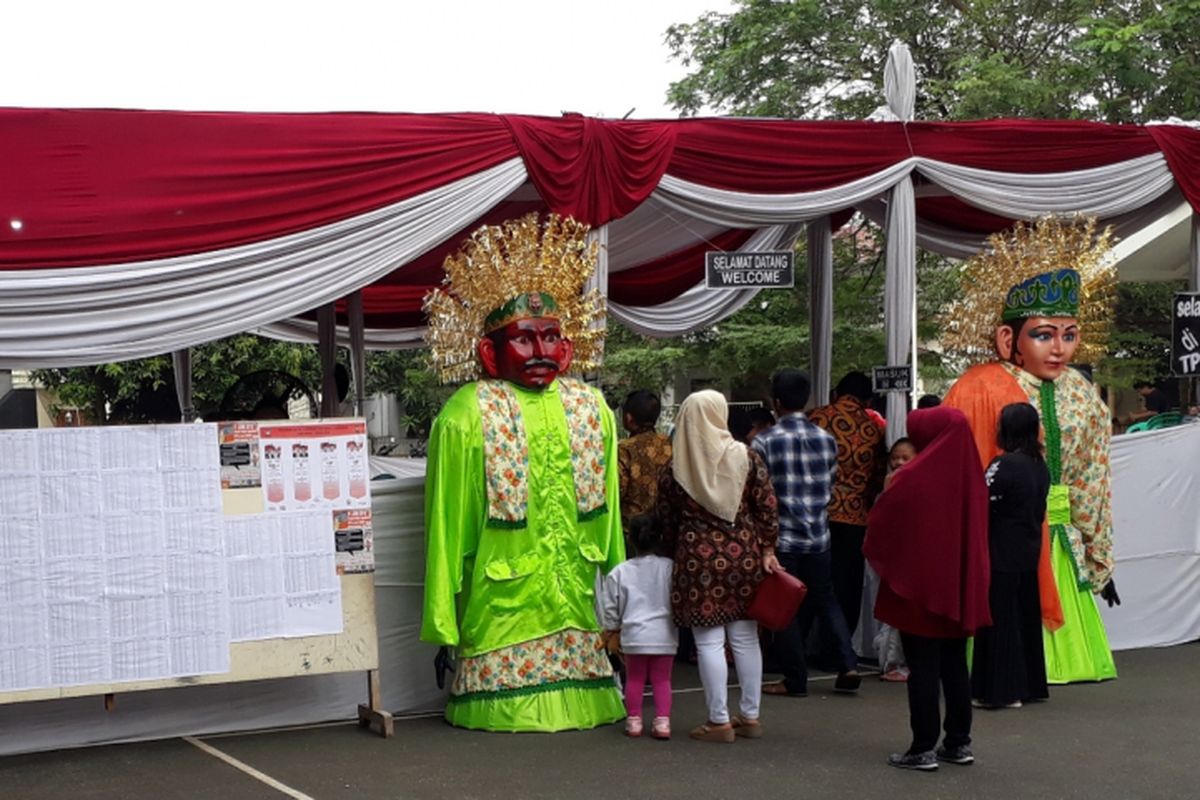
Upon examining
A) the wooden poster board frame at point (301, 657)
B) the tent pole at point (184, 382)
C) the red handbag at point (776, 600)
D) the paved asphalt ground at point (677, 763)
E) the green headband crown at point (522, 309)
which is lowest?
the paved asphalt ground at point (677, 763)

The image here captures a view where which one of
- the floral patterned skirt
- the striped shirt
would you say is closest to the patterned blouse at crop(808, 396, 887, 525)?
the striped shirt

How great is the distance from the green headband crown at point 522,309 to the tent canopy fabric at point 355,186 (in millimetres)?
509

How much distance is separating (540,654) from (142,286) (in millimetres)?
2509

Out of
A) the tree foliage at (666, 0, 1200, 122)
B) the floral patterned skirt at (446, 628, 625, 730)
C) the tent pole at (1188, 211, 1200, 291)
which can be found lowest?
the floral patterned skirt at (446, 628, 625, 730)

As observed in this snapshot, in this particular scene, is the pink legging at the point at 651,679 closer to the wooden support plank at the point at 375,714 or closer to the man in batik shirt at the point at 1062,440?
the wooden support plank at the point at 375,714

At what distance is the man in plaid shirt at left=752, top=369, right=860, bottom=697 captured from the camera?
27.0 feet

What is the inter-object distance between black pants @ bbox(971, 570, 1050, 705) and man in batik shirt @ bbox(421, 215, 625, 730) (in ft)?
6.07

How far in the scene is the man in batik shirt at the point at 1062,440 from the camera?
8562 mm

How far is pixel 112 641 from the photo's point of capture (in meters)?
A: 6.92

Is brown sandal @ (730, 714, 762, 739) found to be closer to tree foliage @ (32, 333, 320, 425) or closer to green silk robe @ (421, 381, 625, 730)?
green silk robe @ (421, 381, 625, 730)

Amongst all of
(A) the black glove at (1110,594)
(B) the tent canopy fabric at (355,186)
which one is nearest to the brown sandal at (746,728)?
(B) the tent canopy fabric at (355,186)

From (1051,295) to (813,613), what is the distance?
2.20m

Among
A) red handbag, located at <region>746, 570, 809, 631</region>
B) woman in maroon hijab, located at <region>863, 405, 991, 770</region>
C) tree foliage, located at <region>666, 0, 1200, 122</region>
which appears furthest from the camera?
tree foliage, located at <region>666, 0, 1200, 122</region>

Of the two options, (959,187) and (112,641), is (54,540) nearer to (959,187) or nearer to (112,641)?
(112,641)
